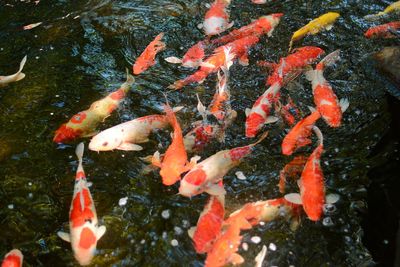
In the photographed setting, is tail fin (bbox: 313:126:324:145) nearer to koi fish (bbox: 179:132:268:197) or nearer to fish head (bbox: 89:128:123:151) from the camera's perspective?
koi fish (bbox: 179:132:268:197)

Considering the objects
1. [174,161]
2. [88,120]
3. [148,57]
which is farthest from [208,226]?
[148,57]

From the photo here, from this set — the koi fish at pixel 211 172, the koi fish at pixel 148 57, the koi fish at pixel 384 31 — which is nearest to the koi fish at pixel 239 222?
the koi fish at pixel 211 172

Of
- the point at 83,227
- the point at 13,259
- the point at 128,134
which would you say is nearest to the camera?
the point at 13,259

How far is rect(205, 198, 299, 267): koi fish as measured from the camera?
367 centimetres

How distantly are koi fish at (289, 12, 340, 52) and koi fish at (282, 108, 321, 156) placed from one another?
155cm

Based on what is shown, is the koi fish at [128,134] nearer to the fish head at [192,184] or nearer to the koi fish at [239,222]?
the fish head at [192,184]

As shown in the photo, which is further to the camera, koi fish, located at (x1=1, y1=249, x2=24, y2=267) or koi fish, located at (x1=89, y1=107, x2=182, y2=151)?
koi fish, located at (x1=89, y1=107, x2=182, y2=151)

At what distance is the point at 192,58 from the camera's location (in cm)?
575

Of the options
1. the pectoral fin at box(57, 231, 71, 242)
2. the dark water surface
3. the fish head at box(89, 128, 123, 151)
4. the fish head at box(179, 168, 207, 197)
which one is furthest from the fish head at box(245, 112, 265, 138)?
the pectoral fin at box(57, 231, 71, 242)

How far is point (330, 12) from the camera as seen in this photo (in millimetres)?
6398

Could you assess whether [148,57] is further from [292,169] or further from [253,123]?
[292,169]

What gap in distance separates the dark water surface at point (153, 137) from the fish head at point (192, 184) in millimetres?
184

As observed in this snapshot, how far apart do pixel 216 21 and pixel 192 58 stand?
87 cm

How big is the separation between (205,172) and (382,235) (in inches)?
66.3
